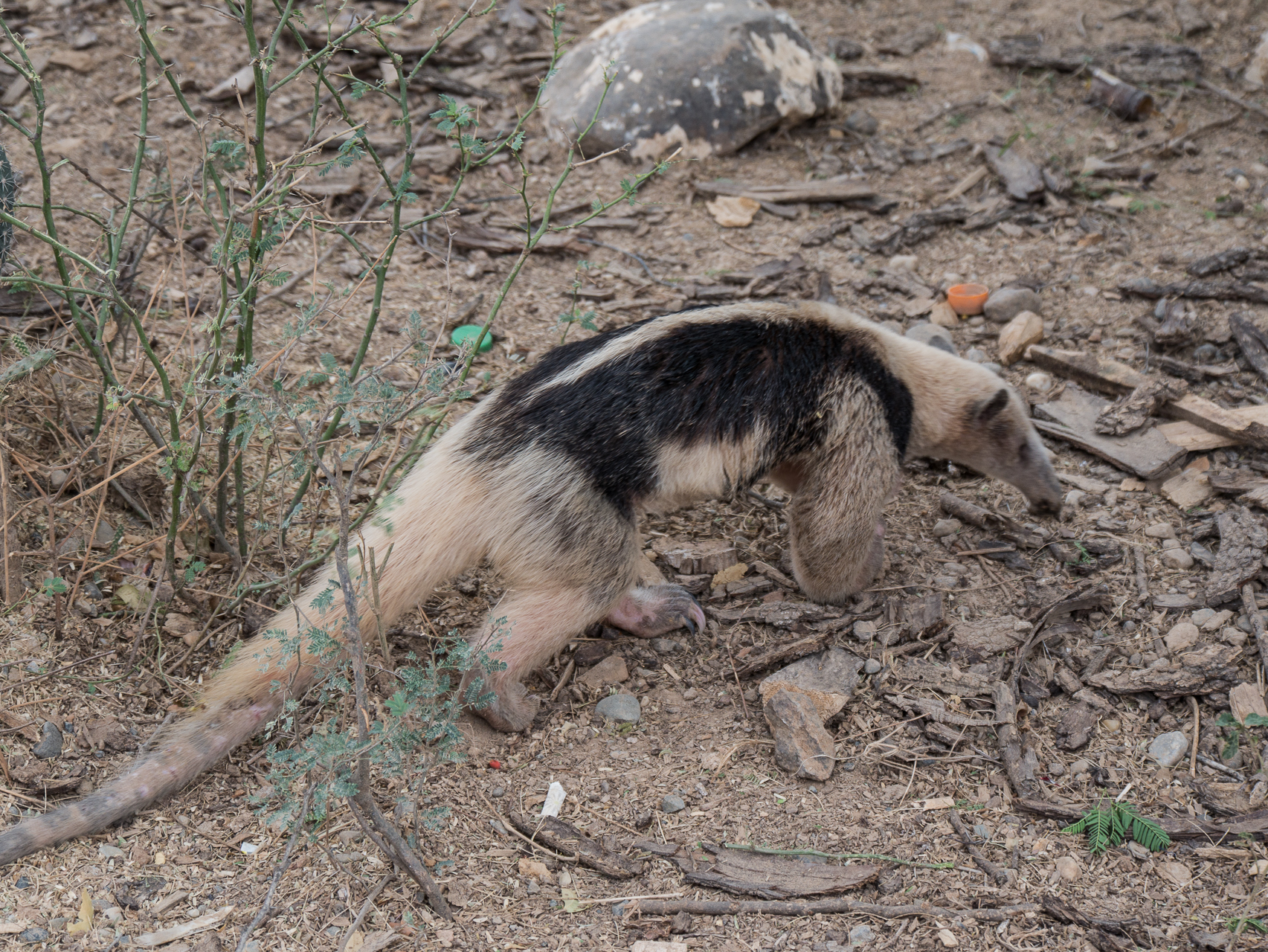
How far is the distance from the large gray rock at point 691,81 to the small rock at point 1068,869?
612 centimetres

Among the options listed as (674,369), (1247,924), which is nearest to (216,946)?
(674,369)

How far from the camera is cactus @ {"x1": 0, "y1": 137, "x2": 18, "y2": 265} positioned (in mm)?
3980

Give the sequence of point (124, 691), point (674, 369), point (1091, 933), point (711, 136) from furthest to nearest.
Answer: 1. point (711, 136)
2. point (674, 369)
3. point (124, 691)
4. point (1091, 933)

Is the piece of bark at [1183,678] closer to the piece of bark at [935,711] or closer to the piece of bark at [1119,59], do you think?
the piece of bark at [935,711]

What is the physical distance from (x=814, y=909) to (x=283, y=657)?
6.89ft

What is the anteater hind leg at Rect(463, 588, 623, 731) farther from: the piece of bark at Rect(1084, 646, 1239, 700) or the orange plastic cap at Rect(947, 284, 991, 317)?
the orange plastic cap at Rect(947, 284, 991, 317)

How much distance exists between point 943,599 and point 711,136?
463 centimetres

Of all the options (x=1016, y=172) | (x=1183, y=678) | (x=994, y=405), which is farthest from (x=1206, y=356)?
(x=1183, y=678)

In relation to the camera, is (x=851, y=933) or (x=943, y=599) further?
(x=943, y=599)

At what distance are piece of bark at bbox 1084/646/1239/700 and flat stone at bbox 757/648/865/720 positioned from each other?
1.12 meters

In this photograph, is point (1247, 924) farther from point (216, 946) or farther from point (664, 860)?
point (216, 946)

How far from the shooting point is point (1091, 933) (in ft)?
12.5

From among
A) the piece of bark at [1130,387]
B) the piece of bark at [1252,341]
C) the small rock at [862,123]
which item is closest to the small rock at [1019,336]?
the piece of bark at [1130,387]

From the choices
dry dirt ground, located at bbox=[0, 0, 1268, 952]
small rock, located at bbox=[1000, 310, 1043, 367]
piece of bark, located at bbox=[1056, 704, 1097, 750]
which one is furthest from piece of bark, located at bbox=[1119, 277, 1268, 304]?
piece of bark, located at bbox=[1056, 704, 1097, 750]
